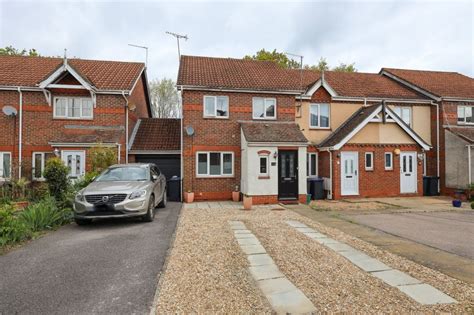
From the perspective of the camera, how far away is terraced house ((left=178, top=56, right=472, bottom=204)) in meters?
13.1

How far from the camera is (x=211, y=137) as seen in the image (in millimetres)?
14219

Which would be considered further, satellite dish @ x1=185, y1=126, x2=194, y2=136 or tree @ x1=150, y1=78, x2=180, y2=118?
tree @ x1=150, y1=78, x2=180, y2=118

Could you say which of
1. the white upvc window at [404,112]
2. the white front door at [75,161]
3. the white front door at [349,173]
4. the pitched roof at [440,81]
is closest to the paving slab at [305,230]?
the white front door at [349,173]

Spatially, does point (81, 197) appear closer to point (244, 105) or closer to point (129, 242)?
point (129, 242)

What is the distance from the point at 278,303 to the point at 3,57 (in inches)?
823

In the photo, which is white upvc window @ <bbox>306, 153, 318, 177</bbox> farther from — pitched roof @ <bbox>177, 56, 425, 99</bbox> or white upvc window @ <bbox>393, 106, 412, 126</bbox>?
white upvc window @ <bbox>393, 106, 412, 126</bbox>

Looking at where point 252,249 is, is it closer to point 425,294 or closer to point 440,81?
point 425,294

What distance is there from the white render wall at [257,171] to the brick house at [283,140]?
45mm

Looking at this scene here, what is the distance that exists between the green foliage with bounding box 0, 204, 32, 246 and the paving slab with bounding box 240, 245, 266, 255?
525cm

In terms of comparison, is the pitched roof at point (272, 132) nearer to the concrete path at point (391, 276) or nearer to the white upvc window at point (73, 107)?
the concrete path at point (391, 276)

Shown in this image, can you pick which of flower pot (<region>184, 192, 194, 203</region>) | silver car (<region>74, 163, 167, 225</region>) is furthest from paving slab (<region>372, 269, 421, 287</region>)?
flower pot (<region>184, 192, 194, 203</region>)

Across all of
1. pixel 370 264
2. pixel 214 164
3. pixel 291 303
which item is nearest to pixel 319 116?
pixel 214 164

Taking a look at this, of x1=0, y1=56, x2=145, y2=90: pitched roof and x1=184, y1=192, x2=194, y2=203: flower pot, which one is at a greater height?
x1=0, y1=56, x2=145, y2=90: pitched roof

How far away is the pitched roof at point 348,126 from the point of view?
14.6 m
